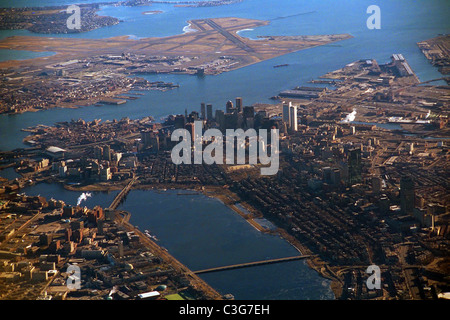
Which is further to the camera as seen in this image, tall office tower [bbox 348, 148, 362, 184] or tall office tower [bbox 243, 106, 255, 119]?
tall office tower [bbox 243, 106, 255, 119]

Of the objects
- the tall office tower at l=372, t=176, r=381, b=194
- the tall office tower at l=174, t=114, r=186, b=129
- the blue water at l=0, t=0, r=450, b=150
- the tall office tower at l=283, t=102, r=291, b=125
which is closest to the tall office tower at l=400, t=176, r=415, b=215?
the tall office tower at l=372, t=176, r=381, b=194

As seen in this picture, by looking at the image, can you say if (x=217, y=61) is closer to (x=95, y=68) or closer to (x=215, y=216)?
(x=95, y=68)

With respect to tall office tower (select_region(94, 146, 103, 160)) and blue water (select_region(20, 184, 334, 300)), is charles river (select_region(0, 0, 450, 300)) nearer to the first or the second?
blue water (select_region(20, 184, 334, 300))

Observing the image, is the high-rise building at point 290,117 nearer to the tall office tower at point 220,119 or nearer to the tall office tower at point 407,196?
the tall office tower at point 220,119

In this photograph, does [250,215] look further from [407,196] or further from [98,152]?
[98,152]

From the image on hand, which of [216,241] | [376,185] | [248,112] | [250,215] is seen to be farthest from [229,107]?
[216,241]

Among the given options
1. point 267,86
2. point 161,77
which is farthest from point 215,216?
point 161,77
